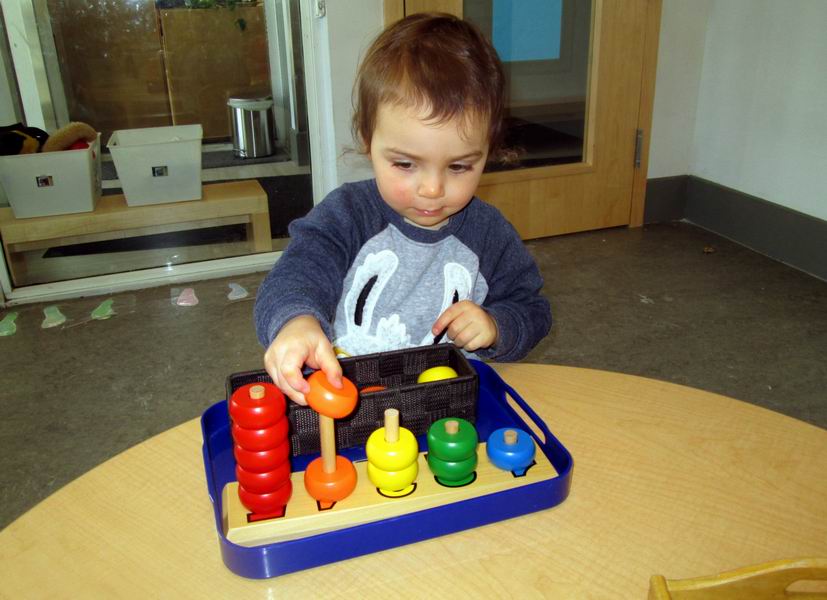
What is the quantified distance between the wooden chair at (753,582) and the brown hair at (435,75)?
1.64 ft

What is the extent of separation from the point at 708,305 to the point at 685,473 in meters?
1.62

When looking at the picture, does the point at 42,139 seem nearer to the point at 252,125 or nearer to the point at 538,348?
the point at 252,125

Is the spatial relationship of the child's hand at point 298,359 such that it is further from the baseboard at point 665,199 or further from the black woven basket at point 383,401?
the baseboard at point 665,199

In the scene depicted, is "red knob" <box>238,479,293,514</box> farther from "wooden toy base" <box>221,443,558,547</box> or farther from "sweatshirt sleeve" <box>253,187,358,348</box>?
"sweatshirt sleeve" <box>253,187,358,348</box>

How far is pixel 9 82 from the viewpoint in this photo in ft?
7.09

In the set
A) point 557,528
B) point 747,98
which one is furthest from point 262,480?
point 747,98

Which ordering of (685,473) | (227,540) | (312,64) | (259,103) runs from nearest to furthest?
(227,540), (685,473), (312,64), (259,103)

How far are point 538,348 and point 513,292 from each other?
970 millimetres

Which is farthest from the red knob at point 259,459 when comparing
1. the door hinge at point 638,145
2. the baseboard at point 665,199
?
the baseboard at point 665,199

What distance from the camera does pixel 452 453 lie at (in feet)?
1.89

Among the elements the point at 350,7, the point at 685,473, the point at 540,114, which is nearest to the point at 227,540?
the point at 685,473

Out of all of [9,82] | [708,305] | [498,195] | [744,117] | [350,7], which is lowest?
[708,305]

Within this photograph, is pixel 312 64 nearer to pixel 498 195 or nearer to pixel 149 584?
pixel 498 195

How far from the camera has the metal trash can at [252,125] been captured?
244cm
